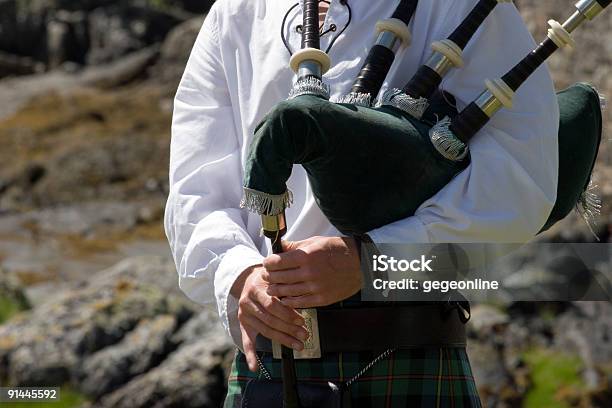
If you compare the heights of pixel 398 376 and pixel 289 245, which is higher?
pixel 289 245

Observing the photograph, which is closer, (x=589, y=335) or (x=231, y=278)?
(x=231, y=278)

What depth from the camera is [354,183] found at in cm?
179

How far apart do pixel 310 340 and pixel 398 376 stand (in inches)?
7.0

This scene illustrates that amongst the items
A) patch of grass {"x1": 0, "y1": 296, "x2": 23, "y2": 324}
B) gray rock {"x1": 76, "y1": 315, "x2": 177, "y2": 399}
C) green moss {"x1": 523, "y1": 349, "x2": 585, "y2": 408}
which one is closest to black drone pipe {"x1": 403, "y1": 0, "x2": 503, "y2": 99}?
gray rock {"x1": 76, "y1": 315, "x2": 177, "y2": 399}

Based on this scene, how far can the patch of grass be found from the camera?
619 cm

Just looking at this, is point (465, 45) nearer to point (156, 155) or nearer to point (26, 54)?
point (156, 155)

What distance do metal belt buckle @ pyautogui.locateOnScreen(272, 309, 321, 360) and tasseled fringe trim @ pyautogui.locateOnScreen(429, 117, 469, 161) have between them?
0.37 meters

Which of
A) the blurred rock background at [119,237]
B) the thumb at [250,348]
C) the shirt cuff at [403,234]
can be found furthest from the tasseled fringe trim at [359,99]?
the blurred rock background at [119,237]

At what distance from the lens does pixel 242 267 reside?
6.28ft

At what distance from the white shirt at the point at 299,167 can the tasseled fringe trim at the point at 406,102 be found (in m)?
0.08

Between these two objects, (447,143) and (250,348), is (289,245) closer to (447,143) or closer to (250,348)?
(250,348)

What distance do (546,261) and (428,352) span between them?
3605mm

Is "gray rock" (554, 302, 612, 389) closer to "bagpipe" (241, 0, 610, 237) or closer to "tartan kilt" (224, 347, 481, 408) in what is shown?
"tartan kilt" (224, 347, 481, 408)

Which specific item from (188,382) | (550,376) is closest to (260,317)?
(188,382)
